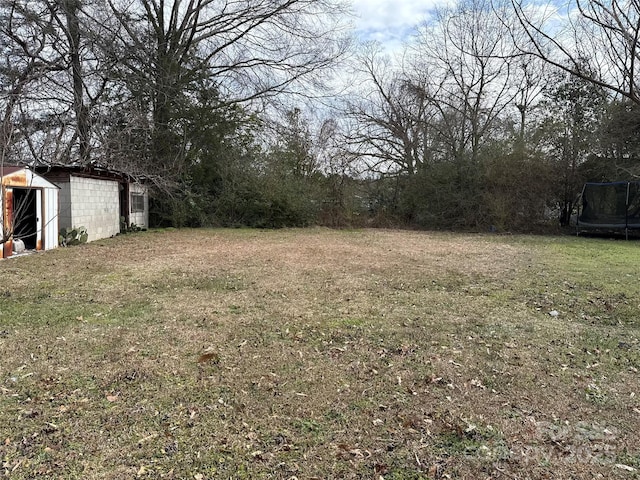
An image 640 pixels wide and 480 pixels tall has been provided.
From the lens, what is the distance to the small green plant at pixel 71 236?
8828 millimetres

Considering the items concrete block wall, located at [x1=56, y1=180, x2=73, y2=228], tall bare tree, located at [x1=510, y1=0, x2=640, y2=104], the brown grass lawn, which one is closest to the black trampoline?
the brown grass lawn

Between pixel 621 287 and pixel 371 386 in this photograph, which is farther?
pixel 621 287

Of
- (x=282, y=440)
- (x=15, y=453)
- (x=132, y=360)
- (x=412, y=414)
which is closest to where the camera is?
(x=15, y=453)

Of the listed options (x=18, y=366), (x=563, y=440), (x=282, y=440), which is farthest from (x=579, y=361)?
(x=18, y=366)

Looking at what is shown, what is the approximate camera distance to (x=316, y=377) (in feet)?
8.78

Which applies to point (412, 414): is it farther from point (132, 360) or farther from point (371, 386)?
point (132, 360)

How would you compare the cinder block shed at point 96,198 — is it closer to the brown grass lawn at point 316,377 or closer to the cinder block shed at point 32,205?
the cinder block shed at point 32,205

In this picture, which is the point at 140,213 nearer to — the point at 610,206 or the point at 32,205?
the point at 32,205

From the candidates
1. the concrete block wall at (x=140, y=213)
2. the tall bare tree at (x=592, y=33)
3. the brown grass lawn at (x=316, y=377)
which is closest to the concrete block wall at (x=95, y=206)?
the concrete block wall at (x=140, y=213)

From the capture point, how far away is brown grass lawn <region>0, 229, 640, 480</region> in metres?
1.85

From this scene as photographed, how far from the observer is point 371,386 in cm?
256

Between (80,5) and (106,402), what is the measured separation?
12.4 metres

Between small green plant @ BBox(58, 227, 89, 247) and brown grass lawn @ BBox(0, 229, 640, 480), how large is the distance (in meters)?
3.46

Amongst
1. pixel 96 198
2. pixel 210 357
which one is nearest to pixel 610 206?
pixel 210 357
